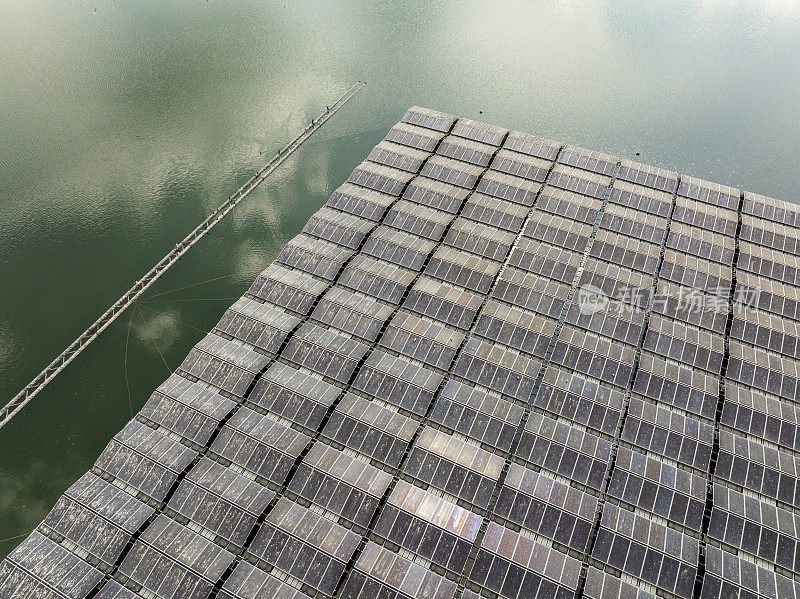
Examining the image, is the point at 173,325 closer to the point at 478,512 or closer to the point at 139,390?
the point at 139,390

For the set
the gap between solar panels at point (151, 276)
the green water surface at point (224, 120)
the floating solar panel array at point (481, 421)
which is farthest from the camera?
the green water surface at point (224, 120)

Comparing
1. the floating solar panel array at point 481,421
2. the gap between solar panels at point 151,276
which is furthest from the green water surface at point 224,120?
the floating solar panel array at point 481,421

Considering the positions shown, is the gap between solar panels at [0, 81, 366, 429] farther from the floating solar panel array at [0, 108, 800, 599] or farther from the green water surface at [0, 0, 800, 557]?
the floating solar panel array at [0, 108, 800, 599]

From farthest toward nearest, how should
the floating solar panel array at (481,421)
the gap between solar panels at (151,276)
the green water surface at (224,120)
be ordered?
the green water surface at (224,120)
the gap between solar panels at (151,276)
the floating solar panel array at (481,421)

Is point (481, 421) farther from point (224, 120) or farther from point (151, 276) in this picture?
point (224, 120)

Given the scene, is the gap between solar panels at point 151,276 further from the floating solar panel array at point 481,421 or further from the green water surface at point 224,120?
the floating solar panel array at point 481,421

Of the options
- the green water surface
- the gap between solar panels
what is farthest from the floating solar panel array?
the gap between solar panels

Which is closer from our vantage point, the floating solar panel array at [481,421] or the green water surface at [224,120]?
the floating solar panel array at [481,421]

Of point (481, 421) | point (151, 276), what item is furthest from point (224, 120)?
point (481, 421)
